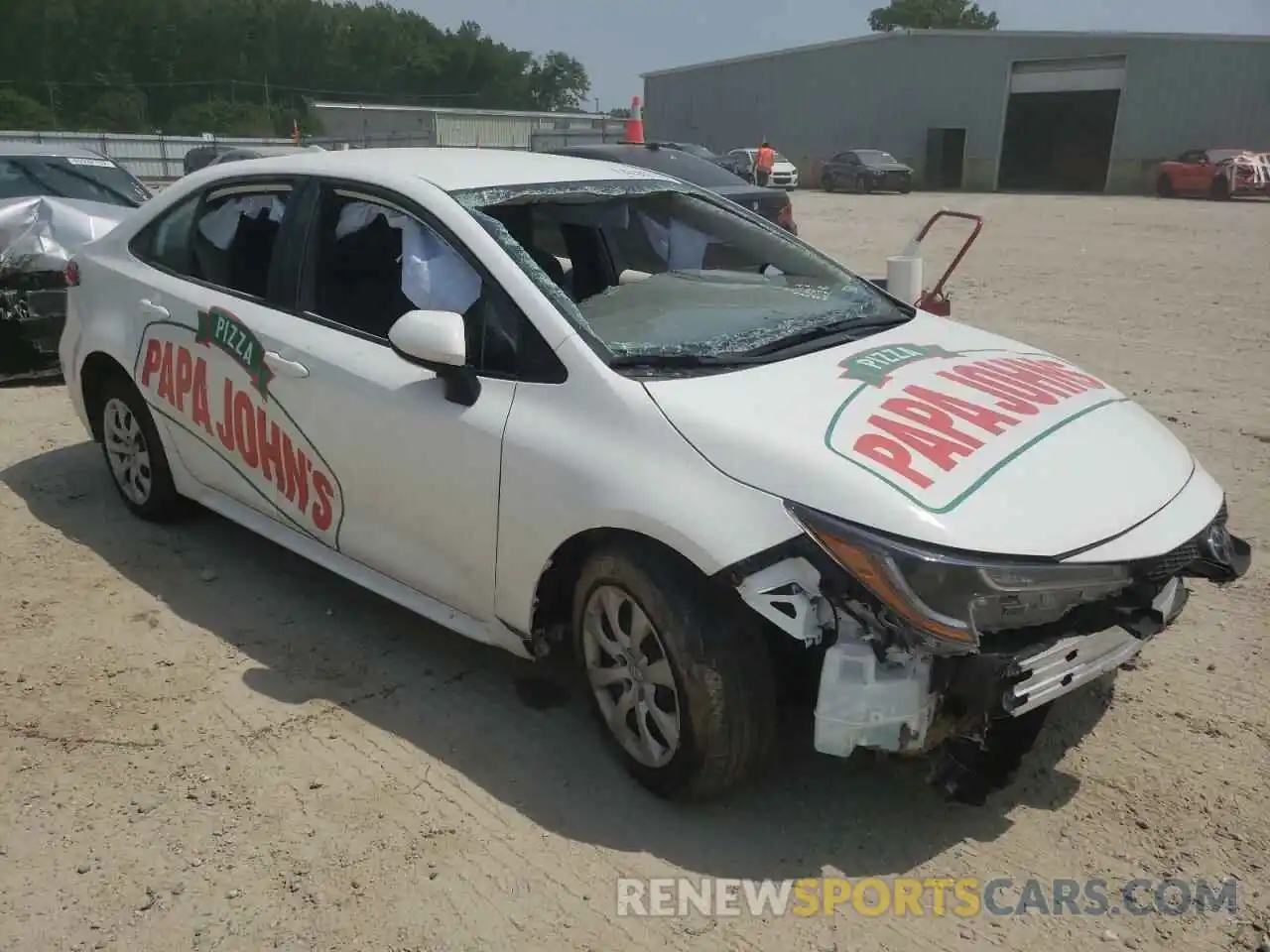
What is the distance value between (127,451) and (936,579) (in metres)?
3.83

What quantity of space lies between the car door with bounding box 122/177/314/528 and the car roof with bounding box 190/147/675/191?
123mm

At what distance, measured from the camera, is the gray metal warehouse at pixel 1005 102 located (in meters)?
32.6

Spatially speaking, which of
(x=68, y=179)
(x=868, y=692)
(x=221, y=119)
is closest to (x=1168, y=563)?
(x=868, y=692)

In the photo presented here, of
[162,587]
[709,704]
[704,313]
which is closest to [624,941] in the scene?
[709,704]

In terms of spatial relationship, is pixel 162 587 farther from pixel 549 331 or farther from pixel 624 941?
pixel 624 941

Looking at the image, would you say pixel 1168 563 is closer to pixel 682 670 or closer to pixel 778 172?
pixel 682 670

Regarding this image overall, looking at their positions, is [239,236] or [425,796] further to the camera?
[239,236]

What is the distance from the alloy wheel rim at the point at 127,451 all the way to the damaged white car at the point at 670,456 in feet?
1.68

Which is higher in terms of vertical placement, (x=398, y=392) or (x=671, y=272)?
(x=671, y=272)

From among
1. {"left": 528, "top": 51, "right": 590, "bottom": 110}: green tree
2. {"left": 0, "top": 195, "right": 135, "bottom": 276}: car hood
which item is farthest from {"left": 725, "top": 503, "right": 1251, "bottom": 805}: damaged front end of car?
{"left": 528, "top": 51, "right": 590, "bottom": 110}: green tree

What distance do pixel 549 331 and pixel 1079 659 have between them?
166 cm

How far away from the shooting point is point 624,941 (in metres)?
2.50

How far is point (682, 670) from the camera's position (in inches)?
106

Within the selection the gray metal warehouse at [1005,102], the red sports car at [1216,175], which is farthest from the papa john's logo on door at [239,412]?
the gray metal warehouse at [1005,102]
